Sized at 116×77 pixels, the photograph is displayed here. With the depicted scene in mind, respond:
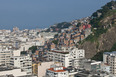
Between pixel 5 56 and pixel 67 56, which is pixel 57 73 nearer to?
pixel 67 56

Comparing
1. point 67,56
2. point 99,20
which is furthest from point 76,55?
point 99,20

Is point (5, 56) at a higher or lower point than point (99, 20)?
lower

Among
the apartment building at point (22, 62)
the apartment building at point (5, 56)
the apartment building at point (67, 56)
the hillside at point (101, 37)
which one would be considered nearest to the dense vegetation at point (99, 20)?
the hillside at point (101, 37)

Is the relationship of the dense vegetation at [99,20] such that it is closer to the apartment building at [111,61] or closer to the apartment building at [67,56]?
the apartment building at [67,56]

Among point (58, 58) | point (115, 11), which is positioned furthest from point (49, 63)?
point (115, 11)

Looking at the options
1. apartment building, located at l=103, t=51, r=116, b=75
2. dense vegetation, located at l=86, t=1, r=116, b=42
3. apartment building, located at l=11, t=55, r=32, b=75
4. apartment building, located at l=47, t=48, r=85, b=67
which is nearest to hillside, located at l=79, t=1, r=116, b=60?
dense vegetation, located at l=86, t=1, r=116, b=42

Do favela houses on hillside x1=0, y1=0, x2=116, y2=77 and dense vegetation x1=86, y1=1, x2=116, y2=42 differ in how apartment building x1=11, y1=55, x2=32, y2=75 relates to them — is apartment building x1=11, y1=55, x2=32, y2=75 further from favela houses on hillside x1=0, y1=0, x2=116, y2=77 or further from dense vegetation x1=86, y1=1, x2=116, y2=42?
dense vegetation x1=86, y1=1, x2=116, y2=42

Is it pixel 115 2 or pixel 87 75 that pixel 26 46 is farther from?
pixel 87 75

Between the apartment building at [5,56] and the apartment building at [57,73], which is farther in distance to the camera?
the apartment building at [5,56]

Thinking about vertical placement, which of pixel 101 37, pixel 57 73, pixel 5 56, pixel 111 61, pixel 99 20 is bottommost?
pixel 57 73
